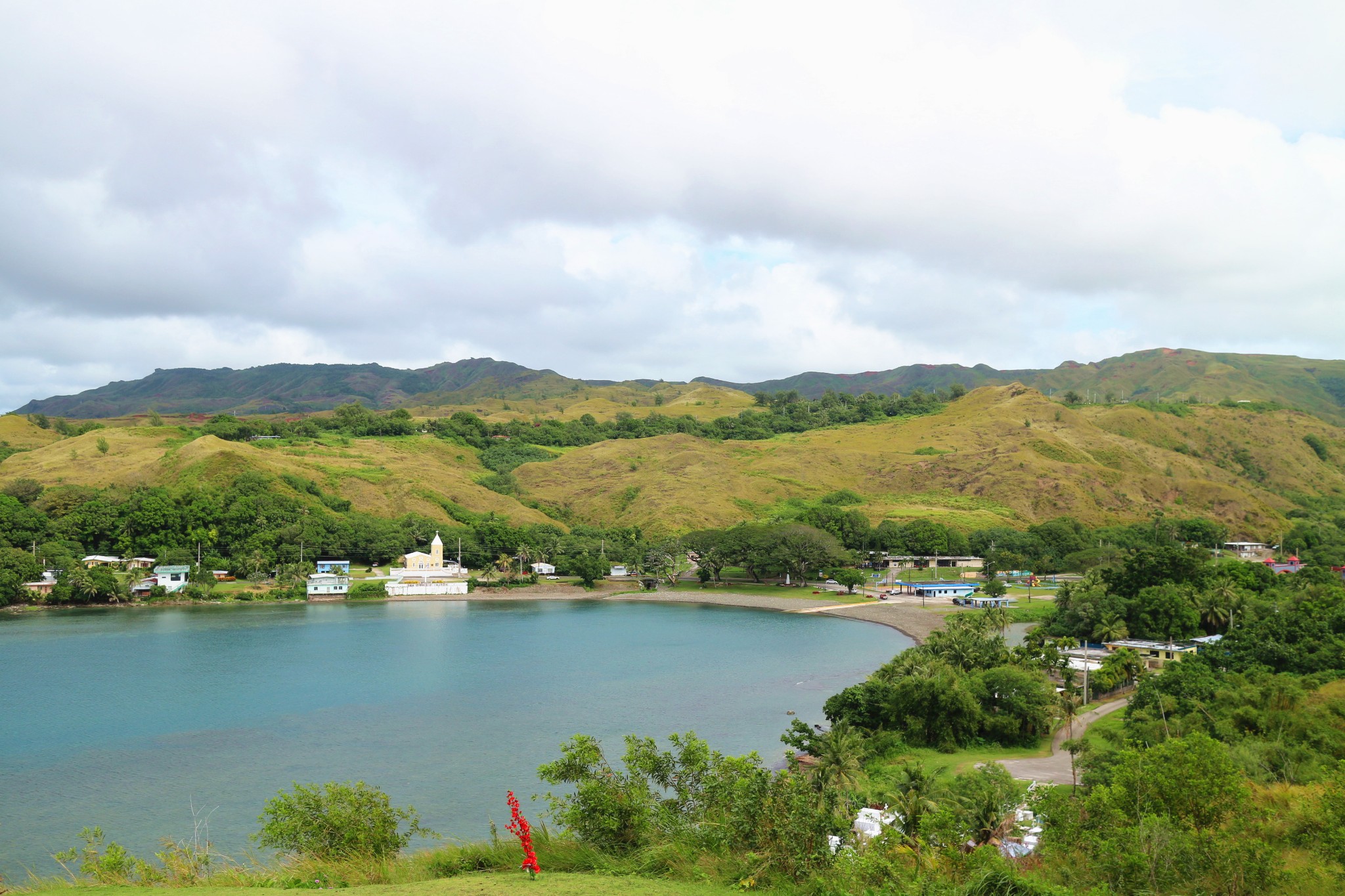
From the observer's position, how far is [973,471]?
406 feet

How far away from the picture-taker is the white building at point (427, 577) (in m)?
83.4

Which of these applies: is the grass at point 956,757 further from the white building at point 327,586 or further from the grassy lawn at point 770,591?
the white building at point 327,586

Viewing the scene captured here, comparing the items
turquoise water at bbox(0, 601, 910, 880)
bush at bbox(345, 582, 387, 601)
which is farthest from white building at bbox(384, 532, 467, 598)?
turquoise water at bbox(0, 601, 910, 880)

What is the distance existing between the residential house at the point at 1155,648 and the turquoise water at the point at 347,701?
13003 millimetres

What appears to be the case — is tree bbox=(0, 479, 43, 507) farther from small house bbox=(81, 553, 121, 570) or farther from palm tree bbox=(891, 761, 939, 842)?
palm tree bbox=(891, 761, 939, 842)

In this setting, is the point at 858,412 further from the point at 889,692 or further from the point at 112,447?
the point at 889,692

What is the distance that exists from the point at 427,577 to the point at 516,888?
79706mm

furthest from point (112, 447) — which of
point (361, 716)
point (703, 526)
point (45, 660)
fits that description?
point (361, 716)

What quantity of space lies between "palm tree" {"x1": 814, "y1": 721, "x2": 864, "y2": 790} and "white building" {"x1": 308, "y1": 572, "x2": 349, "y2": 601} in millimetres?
65462

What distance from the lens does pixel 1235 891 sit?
9922 millimetres

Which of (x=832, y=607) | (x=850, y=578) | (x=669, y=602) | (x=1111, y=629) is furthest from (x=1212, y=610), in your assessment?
(x=669, y=602)

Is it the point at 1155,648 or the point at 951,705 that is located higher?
the point at 951,705

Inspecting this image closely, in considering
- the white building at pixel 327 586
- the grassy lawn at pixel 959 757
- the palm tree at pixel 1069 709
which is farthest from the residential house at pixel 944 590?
the white building at pixel 327 586

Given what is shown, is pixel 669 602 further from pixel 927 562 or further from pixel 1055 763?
pixel 1055 763
